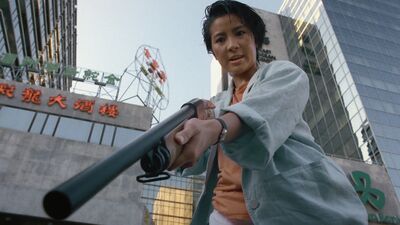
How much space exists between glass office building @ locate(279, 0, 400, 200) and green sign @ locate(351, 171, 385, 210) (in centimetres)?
793

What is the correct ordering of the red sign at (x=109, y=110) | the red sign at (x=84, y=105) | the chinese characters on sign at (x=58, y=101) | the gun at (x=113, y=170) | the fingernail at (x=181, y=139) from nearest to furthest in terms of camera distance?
1. the gun at (x=113, y=170)
2. the fingernail at (x=181, y=139)
3. the chinese characters on sign at (x=58, y=101)
4. the red sign at (x=84, y=105)
5. the red sign at (x=109, y=110)

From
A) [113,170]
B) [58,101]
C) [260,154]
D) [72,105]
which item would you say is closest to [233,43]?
[260,154]

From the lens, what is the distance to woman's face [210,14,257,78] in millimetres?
1893

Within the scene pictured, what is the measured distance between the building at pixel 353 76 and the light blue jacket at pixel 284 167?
70.4 feet

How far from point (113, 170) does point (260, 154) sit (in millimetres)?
681

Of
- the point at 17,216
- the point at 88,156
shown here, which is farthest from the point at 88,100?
the point at 17,216

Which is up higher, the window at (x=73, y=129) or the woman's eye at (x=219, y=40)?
the woman's eye at (x=219, y=40)

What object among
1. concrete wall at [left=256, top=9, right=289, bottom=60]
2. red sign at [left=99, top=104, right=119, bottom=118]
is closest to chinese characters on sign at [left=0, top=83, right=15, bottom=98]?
red sign at [left=99, top=104, right=119, bottom=118]

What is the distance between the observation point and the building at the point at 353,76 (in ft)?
93.1

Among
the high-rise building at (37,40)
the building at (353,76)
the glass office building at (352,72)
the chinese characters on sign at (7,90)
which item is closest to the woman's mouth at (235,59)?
the chinese characters on sign at (7,90)

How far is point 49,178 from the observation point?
1406 centimetres

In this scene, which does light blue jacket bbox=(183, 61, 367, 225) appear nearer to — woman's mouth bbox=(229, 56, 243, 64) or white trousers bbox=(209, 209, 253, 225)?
white trousers bbox=(209, 209, 253, 225)

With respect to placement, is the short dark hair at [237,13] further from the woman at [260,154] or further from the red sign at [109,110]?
the red sign at [109,110]

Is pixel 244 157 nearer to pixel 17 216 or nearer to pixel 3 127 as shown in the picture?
pixel 17 216
